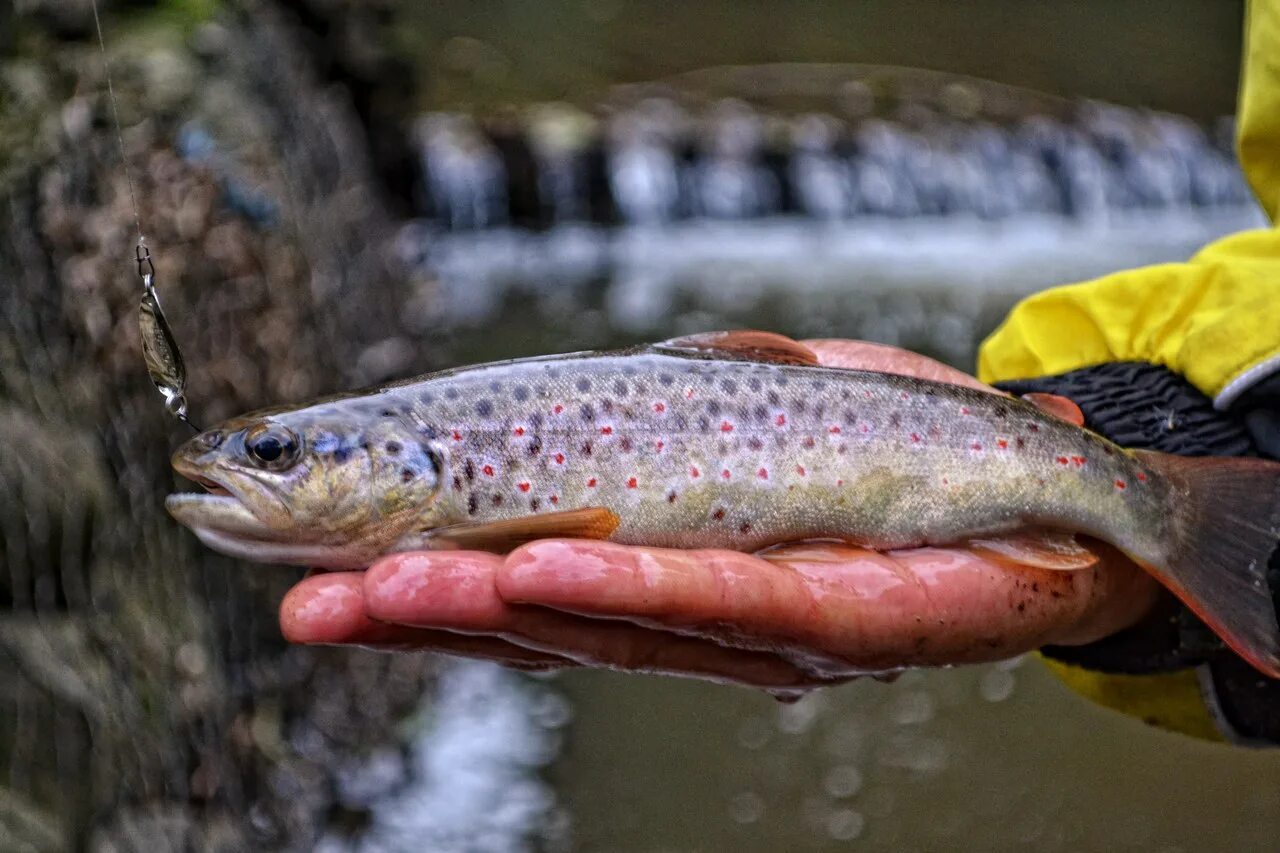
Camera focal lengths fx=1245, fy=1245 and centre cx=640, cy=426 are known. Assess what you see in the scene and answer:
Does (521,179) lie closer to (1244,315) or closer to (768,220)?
(768,220)

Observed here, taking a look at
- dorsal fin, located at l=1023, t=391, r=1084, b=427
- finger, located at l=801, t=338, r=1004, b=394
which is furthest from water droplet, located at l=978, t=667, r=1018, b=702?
dorsal fin, located at l=1023, t=391, r=1084, b=427

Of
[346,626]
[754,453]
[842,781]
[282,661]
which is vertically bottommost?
[842,781]

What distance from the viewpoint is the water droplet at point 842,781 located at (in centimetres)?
531

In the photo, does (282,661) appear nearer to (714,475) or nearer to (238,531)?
(238,531)

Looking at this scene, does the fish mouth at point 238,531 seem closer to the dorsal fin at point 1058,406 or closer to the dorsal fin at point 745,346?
the dorsal fin at point 745,346

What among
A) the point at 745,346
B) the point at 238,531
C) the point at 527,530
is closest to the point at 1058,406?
the point at 745,346

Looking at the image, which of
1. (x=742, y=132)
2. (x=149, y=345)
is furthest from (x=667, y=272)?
(x=149, y=345)

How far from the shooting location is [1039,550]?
2.77 m

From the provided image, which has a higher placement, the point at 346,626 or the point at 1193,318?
the point at 1193,318

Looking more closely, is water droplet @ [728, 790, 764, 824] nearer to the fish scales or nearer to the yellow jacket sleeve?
the yellow jacket sleeve

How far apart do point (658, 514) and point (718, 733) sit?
3243 millimetres

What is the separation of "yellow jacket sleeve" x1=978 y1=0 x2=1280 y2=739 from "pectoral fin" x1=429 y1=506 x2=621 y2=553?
1423 mm

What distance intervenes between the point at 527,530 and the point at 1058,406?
4.44ft

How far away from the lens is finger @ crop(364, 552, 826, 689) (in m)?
2.24
